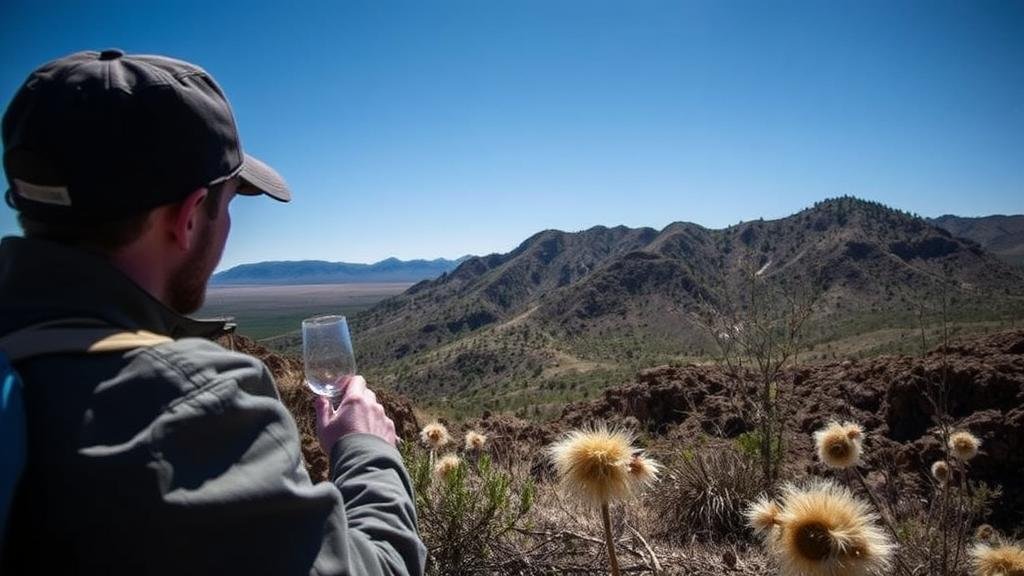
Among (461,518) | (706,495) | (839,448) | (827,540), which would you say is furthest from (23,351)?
(706,495)

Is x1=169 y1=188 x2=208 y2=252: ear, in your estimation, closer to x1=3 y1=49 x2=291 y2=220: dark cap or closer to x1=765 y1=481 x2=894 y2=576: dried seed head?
x1=3 y1=49 x2=291 y2=220: dark cap

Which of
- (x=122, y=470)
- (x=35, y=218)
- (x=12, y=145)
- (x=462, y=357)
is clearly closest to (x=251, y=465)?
(x=122, y=470)

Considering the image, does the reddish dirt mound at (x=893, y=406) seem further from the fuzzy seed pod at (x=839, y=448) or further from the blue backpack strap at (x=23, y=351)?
the blue backpack strap at (x=23, y=351)

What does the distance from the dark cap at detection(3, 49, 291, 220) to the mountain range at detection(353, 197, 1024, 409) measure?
27.9 m

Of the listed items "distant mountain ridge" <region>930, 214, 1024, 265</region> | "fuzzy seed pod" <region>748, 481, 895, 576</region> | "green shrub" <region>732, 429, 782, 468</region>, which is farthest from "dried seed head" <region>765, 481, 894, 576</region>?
"distant mountain ridge" <region>930, 214, 1024, 265</region>

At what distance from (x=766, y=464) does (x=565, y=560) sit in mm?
2835

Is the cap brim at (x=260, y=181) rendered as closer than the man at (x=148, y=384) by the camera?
No

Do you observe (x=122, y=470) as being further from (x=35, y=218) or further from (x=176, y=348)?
(x=35, y=218)

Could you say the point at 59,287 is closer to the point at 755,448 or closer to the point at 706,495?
the point at 706,495

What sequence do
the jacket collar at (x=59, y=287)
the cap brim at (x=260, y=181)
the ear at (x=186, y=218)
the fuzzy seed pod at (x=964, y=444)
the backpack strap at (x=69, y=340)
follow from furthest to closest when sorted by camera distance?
the fuzzy seed pod at (x=964, y=444) → the cap brim at (x=260, y=181) → the ear at (x=186, y=218) → the jacket collar at (x=59, y=287) → the backpack strap at (x=69, y=340)

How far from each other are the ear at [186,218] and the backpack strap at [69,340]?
31cm

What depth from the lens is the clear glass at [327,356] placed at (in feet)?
6.86

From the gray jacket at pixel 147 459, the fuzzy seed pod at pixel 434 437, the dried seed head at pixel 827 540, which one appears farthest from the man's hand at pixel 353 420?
the fuzzy seed pod at pixel 434 437

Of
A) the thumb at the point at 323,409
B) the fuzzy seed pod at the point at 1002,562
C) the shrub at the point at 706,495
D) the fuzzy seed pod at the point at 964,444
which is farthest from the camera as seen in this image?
the shrub at the point at 706,495
